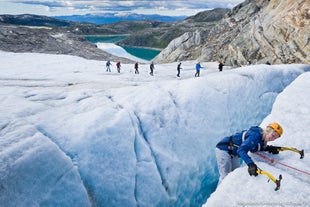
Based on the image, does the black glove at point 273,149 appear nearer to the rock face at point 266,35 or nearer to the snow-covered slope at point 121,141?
the snow-covered slope at point 121,141

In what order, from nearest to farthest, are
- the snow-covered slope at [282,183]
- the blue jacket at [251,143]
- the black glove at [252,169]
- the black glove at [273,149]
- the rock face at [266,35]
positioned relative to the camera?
the snow-covered slope at [282,183], the black glove at [252,169], the blue jacket at [251,143], the black glove at [273,149], the rock face at [266,35]

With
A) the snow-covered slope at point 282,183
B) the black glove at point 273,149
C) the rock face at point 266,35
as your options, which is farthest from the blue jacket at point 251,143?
the rock face at point 266,35

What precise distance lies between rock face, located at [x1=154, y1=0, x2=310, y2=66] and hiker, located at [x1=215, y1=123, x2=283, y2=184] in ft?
112

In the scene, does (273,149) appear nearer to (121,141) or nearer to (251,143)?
(251,143)

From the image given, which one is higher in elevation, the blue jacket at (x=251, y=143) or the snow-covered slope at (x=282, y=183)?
the blue jacket at (x=251, y=143)

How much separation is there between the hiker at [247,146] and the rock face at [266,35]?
112 feet

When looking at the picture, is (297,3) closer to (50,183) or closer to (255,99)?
(255,99)

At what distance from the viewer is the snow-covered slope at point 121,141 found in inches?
322

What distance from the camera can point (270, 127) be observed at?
681cm

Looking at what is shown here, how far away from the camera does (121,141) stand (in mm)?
9977

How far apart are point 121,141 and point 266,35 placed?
43.2 metres

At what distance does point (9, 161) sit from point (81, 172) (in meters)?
2.26

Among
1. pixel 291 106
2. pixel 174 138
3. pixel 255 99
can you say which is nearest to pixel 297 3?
pixel 255 99

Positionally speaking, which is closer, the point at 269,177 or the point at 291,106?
the point at 269,177
